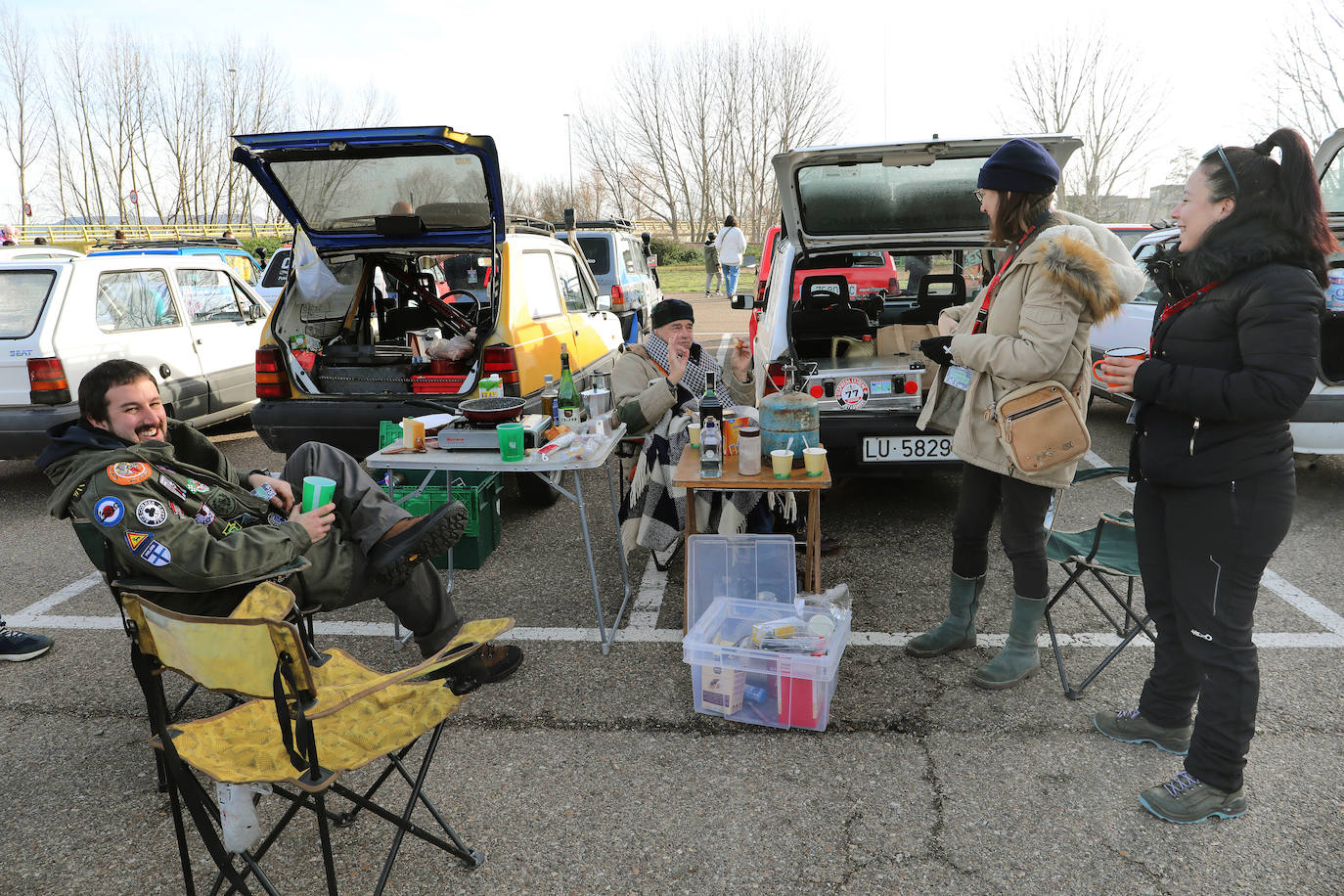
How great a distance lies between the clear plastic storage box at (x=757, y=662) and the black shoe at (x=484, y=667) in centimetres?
73

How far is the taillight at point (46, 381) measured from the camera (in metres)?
5.23

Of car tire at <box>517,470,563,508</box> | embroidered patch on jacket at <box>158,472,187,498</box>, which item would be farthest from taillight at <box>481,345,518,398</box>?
embroidered patch on jacket at <box>158,472,187,498</box>

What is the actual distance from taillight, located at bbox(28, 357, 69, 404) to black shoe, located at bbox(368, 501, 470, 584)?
3861 mm

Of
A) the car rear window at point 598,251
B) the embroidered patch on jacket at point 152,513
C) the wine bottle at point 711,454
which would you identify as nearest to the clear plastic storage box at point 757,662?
the wine bottle at point 711,454

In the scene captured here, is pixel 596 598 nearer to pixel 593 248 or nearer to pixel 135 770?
pixel 135 770

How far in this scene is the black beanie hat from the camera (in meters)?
4.05

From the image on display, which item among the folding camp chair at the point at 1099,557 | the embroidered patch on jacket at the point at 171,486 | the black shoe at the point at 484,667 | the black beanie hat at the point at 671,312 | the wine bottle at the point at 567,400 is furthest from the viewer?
Result: the black beanie hat at the point at 671,312

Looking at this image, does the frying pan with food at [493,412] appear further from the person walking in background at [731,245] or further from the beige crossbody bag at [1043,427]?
the person walking in background at [731,245]

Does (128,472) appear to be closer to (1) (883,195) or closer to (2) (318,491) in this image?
(2) (318,491)

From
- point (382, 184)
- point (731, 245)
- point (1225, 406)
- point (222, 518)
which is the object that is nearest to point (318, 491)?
point (222, 518)

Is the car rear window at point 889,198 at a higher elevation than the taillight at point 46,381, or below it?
higher

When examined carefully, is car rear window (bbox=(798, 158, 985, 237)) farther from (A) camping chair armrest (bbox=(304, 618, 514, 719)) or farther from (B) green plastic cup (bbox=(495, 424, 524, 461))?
(A) camping chair armrest (bbox=(304, 618, 514, 719))

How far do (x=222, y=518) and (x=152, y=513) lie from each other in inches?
15.5

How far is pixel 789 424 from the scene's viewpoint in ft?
11.3
